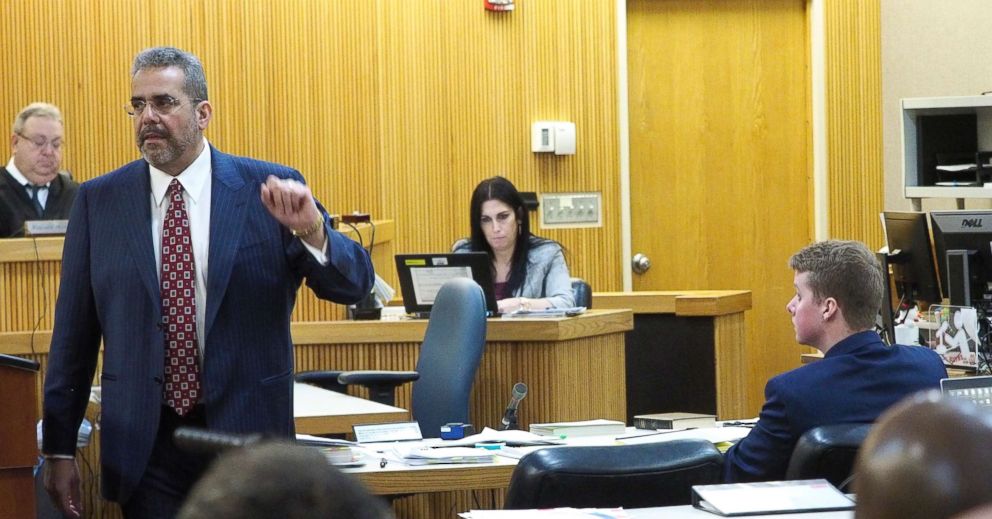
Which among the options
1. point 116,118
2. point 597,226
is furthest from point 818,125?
point 116,118

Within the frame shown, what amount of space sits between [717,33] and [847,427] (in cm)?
547

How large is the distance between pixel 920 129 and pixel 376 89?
118 inches

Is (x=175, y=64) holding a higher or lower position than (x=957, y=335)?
higher

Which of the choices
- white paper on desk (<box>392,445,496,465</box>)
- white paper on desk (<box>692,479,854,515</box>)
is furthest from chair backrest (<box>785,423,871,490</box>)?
white paper on desk (<box>392,445,496,465</box>)

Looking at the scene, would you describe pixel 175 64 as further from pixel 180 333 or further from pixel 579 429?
pixel 579 429

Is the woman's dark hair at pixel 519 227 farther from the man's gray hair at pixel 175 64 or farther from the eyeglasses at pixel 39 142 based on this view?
the man's gray hair at pixel 175 64

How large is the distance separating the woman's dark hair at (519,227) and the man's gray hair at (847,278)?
2565 mm

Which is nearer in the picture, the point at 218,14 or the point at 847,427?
the point at 847,427

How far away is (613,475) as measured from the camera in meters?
2.85

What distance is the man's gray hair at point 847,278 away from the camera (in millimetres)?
3650

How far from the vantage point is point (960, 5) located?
7.84 m

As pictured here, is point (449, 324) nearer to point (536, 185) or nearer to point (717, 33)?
point (536, 185)

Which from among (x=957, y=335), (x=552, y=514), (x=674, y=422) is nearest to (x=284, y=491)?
(x=552, y=514)

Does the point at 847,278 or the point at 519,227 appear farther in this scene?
the point at 519,227
